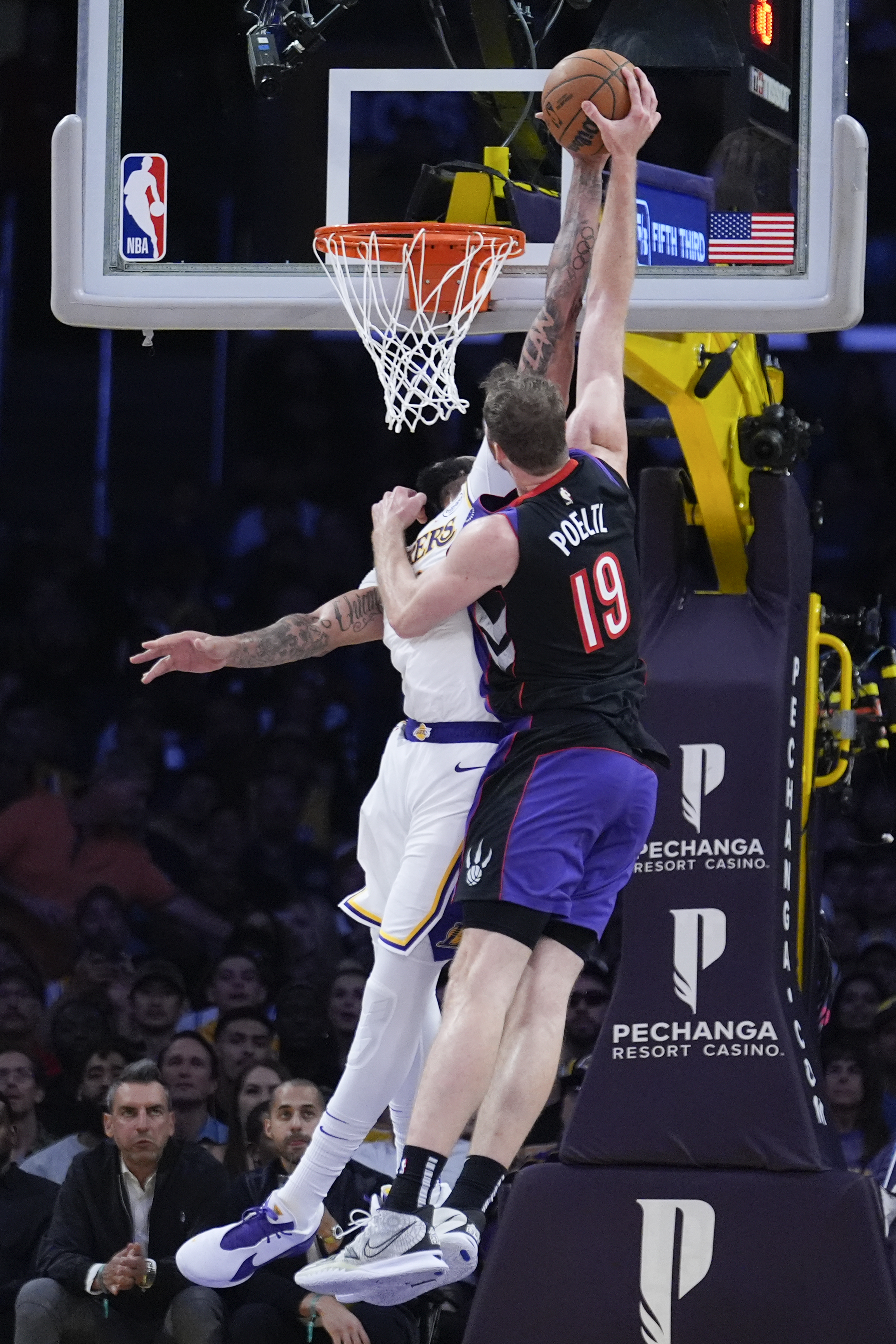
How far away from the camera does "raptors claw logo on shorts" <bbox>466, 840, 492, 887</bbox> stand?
507 cm

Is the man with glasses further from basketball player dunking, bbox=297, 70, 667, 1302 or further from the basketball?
the basketball

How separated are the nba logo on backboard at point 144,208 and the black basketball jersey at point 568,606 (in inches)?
67.5

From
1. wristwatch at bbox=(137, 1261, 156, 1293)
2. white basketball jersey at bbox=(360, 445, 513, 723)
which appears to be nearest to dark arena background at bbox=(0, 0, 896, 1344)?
wristwatch at bbox=(137, 1261, 156, 1293)

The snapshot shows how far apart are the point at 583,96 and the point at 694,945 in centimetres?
349

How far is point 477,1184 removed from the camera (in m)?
4.89

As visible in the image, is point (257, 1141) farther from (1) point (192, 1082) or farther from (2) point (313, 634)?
(2) point (313, 634)

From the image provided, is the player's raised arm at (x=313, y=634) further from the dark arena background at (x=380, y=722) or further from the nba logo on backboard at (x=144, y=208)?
the nba logo on backboard at (x=144, y=208)

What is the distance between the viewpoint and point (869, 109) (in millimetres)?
9547

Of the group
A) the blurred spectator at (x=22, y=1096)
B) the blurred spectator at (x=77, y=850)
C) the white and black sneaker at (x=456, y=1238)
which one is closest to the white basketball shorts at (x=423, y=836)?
the white and black sneaker at (x=456, y=1238)

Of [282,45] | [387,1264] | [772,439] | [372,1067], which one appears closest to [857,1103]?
[772,439]

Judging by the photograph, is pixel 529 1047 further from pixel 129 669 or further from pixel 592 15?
pixel 129 669

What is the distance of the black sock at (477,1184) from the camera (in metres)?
4.85

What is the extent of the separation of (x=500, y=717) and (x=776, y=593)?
2.82 metres

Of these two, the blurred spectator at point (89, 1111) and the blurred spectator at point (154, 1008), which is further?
the blurred spectator at point (154, 1008)
